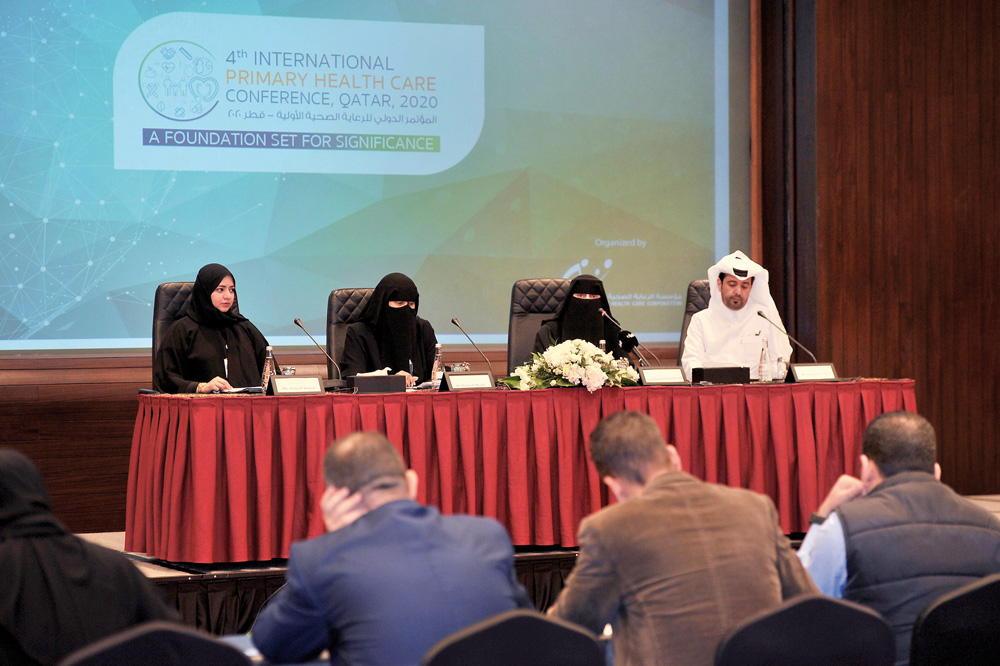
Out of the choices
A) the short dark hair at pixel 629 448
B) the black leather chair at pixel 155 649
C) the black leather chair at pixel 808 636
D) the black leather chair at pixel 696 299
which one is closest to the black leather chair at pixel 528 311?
the black leather chair at pixel 696 299

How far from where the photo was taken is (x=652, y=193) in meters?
6.27

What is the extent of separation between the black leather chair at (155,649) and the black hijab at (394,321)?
10.7 feet

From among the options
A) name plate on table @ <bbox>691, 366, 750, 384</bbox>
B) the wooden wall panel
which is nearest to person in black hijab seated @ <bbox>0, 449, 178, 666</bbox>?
name plate on table @ <bbox>691, 366, 750, 384</bbox>

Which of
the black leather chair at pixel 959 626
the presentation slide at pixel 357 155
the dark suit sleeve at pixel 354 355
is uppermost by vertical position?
the presentation slide at pixel 357 155

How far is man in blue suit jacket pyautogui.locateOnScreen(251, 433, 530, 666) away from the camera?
1604mm

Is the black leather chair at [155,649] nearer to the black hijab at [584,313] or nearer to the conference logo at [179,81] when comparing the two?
the black hijab at [584,313]

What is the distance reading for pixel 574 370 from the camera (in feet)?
12.6

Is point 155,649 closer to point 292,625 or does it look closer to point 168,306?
point 292,625

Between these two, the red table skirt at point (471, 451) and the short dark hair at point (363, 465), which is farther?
the red table skirt at point (471, 451)

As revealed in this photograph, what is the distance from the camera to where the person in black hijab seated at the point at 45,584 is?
5.50ft

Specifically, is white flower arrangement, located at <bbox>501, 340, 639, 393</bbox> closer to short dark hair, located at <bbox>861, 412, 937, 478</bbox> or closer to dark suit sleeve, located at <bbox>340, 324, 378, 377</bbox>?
dark suit sleeve, located at <bbox>340, 324, 378, 377</bbox>

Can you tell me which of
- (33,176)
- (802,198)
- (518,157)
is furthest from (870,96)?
(33,176)

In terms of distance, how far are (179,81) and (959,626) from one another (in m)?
4.78

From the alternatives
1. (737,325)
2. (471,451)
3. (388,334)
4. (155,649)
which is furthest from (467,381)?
(155,649)
